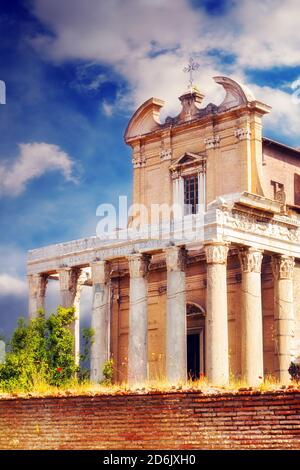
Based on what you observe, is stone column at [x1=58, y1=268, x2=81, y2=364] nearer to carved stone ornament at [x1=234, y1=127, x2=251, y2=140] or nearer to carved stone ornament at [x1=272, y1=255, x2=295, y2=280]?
carved stone ornament at [x1=272, y1=255, x2=295, y2=280]

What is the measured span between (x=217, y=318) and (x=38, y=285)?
950 cm

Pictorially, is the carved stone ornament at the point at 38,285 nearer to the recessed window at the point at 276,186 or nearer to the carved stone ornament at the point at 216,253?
the carved stone ornament at the point at 216,253

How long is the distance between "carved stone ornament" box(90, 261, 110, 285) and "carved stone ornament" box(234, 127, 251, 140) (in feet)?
24.4

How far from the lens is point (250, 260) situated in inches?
1218

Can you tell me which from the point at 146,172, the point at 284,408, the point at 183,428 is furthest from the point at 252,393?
the point at 146,172

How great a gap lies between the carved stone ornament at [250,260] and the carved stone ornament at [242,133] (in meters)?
5.59

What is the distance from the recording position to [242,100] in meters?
34.4

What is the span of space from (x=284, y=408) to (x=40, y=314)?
774 inches

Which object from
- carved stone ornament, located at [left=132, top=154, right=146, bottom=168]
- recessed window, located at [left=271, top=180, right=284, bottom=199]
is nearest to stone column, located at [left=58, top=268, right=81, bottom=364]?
carved stone ornament, located at [left=132, top=154, right=146, bottom=168]

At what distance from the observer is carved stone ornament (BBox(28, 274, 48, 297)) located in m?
35.7

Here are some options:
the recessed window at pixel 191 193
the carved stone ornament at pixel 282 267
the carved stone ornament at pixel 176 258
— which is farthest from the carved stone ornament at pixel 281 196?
the carved stone ornament at pixel 176 258

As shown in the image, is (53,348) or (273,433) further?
(53,348)

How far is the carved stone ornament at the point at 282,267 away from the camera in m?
32.1
